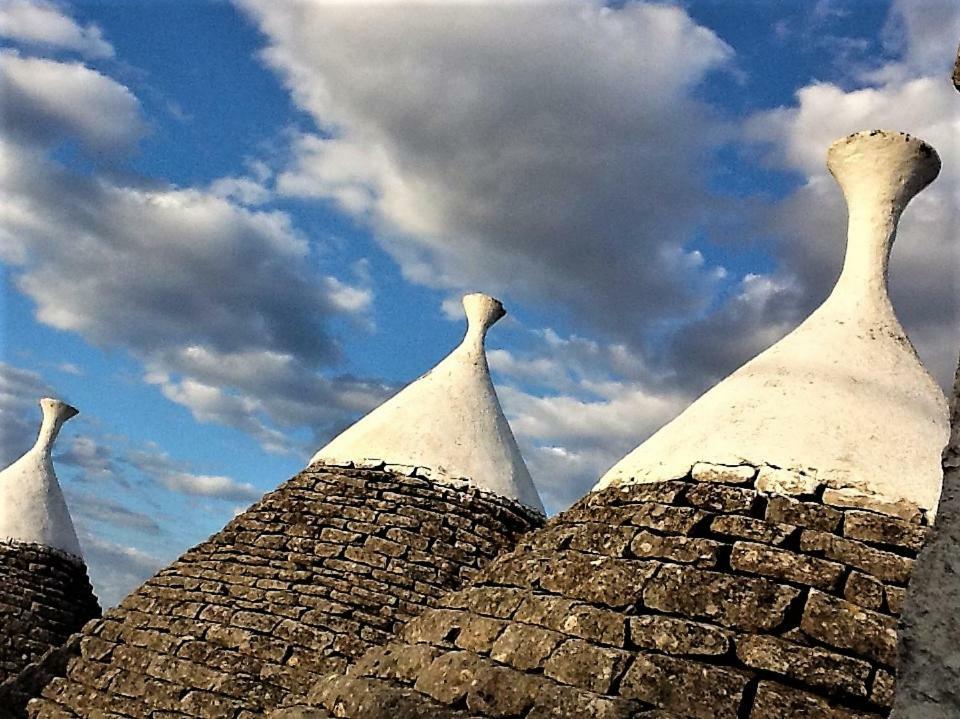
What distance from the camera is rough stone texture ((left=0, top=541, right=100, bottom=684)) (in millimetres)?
11031

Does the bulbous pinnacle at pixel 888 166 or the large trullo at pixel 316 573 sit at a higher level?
the bulbous pinnacle at pixel 888 166

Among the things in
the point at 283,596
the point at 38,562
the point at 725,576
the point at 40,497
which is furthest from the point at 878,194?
the point at 40,497

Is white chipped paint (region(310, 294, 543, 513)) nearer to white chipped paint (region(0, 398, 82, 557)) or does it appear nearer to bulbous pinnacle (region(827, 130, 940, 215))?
bulbous pinnacle (region(827, 130, 940, 215))

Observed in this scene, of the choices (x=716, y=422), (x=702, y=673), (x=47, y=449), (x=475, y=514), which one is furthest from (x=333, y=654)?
(x=47, y=449)

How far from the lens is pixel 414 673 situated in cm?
420

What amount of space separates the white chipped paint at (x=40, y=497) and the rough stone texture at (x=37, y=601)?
0.65 ft

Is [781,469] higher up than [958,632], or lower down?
higher up

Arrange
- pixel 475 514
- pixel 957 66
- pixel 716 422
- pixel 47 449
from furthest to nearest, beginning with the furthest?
pixel 47 449, pixel 475 514, pixel 716 422, pixel 957 66

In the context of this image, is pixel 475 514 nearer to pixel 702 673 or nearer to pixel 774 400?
pixel 774 400

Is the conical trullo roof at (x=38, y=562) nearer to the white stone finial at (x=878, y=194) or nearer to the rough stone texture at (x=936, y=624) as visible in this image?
the white stone finial at (x=878, y=194)

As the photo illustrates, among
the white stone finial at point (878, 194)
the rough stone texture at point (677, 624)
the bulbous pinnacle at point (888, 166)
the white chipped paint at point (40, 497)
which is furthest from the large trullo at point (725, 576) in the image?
the white chipped paint at point (40, 497)

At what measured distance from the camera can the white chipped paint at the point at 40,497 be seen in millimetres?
12555

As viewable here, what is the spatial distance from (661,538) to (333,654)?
11.0 feet

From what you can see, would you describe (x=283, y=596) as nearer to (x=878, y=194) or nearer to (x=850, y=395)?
(x=850, y=395)
